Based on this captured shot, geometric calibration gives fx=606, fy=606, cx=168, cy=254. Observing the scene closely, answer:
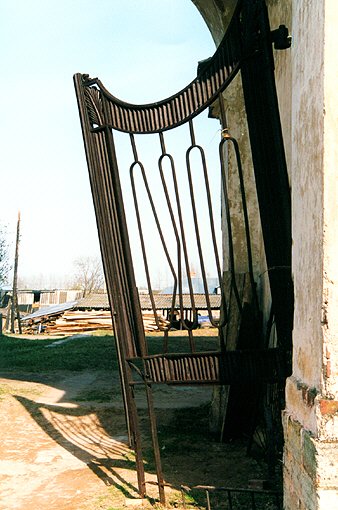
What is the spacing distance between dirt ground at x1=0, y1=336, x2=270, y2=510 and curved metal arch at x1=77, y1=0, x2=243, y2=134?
8.13 feet

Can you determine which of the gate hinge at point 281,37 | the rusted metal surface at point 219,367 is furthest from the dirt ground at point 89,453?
the gate hinge at point 281,37

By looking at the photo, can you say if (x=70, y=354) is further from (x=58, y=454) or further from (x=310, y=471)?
(x=310, y=471)

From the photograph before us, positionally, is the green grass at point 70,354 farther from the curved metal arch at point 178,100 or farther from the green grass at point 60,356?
the curved metal arch at point 178,100

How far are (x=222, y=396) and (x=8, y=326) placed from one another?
94.8 ft

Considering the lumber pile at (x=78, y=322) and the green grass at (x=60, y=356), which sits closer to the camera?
the green grass at (x=60, y=356)

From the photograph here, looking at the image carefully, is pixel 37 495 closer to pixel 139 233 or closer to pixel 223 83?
pixel 139 233

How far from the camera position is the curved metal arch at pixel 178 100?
3.86 metres

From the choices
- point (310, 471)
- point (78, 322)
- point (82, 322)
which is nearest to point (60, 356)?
point (310, 471)

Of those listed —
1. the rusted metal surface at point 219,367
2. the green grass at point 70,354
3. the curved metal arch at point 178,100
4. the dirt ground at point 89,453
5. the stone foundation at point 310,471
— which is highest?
the curved metal arch at point 178,100

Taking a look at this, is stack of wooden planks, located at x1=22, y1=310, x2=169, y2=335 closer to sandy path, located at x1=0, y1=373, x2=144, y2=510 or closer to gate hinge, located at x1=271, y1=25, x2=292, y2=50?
sandy path, located at x1=0, y1=373, x2=144, y2=510

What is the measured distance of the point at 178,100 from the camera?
3965 mm

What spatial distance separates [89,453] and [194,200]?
2.68 m

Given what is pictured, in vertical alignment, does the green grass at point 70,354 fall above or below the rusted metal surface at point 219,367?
below

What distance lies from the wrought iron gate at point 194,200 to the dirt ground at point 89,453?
518 mm
